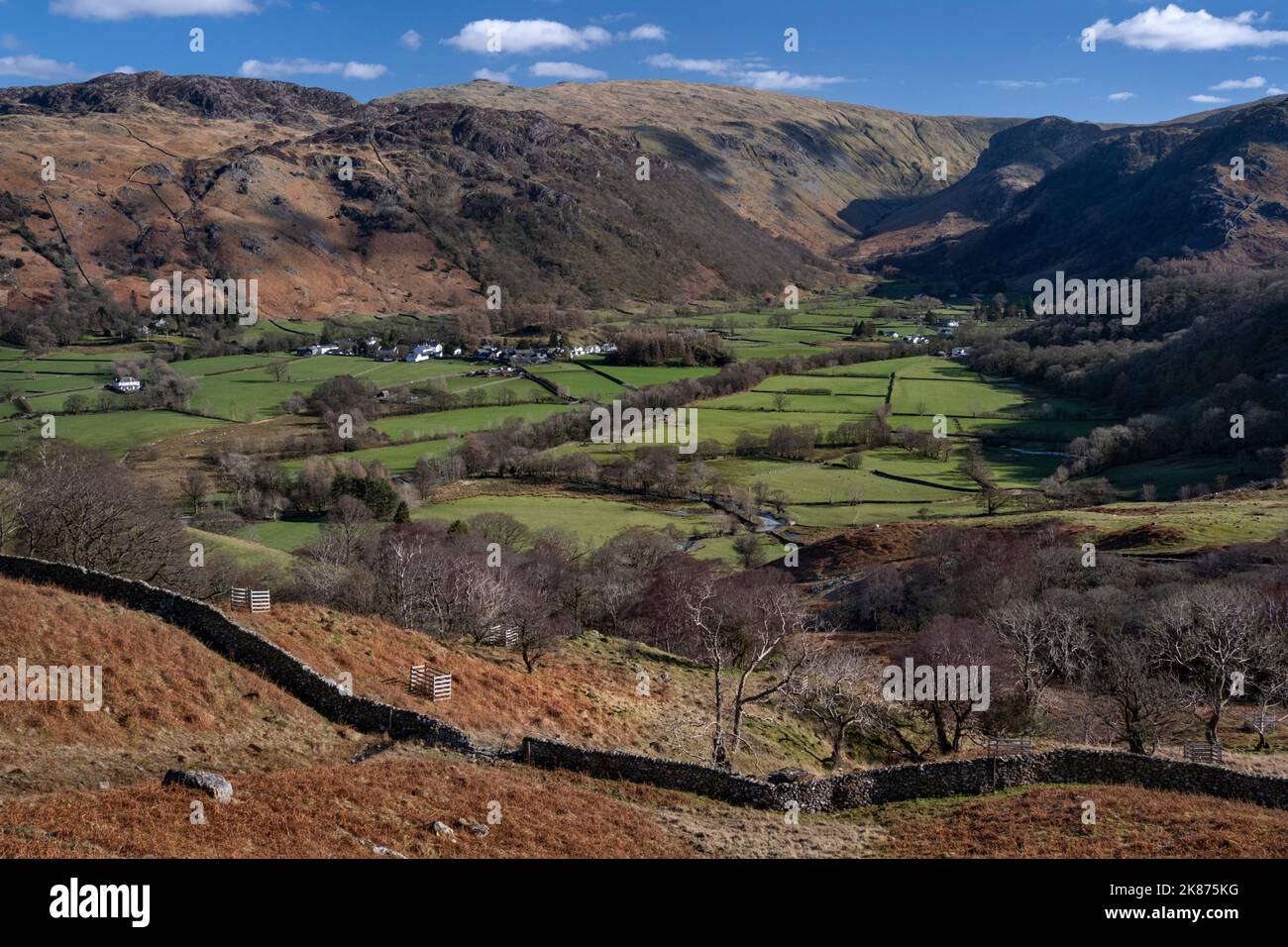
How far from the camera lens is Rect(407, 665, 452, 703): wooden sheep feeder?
36250 millimetres

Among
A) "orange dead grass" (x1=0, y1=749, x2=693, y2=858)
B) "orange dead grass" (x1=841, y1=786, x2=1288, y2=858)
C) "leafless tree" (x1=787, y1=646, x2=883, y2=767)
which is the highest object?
"orange dead grass" (x1=0, y1=749, x2=693, y2=858)

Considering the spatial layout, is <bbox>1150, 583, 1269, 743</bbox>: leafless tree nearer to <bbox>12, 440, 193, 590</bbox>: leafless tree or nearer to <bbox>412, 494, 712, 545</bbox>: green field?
<bbox>412, 494, 712, 545</bbox>: green field

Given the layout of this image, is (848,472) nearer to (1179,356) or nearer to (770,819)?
(1179,356)

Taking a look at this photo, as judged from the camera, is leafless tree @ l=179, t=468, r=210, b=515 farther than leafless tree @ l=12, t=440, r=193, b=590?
Yes

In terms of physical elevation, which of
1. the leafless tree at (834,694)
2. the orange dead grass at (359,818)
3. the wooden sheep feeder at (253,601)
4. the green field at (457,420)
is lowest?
the leafless tree at (834,694)

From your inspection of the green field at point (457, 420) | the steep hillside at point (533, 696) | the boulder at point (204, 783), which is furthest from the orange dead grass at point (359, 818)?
the green field at point (457, 420)

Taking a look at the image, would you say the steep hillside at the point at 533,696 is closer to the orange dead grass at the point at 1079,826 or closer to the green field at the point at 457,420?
the orange dead grass at the point at 1079,826

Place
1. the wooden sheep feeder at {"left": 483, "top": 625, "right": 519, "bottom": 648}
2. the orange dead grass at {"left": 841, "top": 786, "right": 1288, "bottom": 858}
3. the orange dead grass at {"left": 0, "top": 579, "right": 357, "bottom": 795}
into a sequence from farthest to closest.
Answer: the wooden sheep feeder at {"left": 483, "top": 625, "right": 519, "bottom": 648}
the orange dead grass at {"left": 0, "top": 579, "right": 357, "bottom": 795}
the orange dead grass at {"left": 841, "top": 786, "right": 1288, "bottom": 858}

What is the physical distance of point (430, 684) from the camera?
37.2 metres

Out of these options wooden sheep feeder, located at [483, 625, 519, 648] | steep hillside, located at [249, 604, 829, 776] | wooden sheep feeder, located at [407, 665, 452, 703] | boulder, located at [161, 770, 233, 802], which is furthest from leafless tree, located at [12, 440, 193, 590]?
boulder, located at [161, 770, 233, 802]

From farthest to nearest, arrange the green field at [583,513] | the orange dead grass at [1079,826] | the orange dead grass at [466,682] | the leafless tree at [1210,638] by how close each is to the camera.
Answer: the green field at [583,513]
the leafless tree at [1210,638]
the orange dead grass at [466,682]
the orange dead grass at [1079,826]

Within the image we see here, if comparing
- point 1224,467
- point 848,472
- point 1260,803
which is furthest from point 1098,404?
point 1260,803

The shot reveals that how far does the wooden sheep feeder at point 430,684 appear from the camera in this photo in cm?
3625
